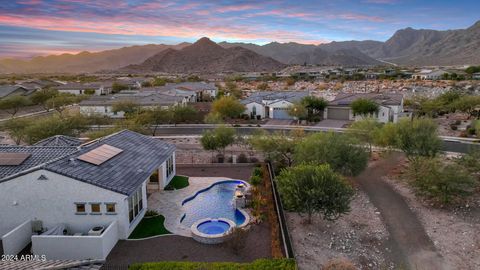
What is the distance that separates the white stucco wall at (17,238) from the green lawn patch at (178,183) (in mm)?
10350

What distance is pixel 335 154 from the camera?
2841 cm

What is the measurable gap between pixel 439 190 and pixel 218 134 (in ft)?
63.2

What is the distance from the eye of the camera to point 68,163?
21578 mm

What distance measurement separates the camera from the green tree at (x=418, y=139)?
31.3 metres

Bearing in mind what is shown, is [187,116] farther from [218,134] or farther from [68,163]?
[68,163]

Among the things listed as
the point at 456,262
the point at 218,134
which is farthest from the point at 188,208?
the point at 456,262

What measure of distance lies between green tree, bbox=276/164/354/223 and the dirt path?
346 cm

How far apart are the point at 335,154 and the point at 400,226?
686cm

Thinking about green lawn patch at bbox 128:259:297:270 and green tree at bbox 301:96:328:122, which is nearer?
green lawn patch at bbox 128:259:297:270

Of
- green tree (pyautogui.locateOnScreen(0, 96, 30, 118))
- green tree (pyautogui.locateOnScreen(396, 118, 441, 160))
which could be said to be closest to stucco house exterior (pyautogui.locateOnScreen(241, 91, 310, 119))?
green tree (pyautogui.locateOnScreen(396, 118, 441, 160))

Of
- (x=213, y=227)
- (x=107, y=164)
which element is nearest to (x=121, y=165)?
(x=107, y=164)

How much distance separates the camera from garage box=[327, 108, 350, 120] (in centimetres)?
6066

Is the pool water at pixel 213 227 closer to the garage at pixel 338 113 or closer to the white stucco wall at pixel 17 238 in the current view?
the white stucco wall at pixel 17 238

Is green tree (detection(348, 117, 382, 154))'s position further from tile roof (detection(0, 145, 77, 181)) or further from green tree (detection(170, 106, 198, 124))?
green tree (detection(170, 106, 198, 124))
